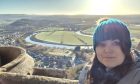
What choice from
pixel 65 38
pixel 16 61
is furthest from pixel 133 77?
pixel 65 38

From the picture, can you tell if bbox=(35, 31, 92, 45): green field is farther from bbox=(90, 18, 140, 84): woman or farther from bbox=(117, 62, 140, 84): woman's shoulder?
bbox=(117, 62, 140, 84): woman's shoulder

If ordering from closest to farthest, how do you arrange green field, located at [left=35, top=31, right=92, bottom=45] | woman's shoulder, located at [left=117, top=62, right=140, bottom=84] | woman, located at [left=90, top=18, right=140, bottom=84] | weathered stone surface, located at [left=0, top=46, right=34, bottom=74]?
woman's shoulder, located at [left=117, top=62, right=140, bottom=84] < woman, located at [left=90, top=18, right=140, bottom=84] < weathered stone surface, located at [left=0, top=46, right=34, bottom=74] < green field, located at [left=35, top=31, right=92, bottom=45]

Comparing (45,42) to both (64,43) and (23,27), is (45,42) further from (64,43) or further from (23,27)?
(23,27)

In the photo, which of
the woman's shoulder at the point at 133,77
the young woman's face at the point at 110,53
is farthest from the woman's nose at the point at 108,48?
the woman's shoulder at the point at 133,77

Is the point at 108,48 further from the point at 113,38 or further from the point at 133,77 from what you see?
the point at 133,77

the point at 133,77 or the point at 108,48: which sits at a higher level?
the point at 108,48

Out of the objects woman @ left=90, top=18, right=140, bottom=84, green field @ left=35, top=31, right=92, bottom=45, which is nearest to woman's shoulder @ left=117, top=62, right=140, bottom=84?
woman @ left=90, top=18, right=140, bottom=84

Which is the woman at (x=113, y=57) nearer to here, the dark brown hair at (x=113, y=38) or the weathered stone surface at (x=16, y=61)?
the dark brown hair at (x=113, y=38)
